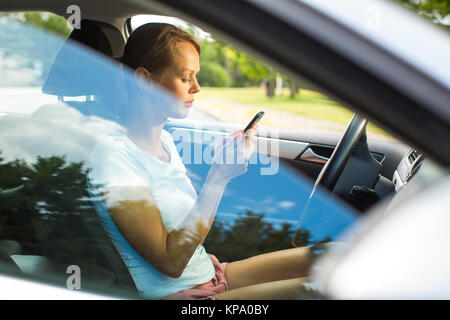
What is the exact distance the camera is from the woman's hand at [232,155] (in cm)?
129

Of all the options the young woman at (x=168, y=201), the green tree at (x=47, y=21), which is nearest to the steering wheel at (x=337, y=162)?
the young woman at (x=168, y=201)

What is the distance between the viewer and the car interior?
1247 millimetres

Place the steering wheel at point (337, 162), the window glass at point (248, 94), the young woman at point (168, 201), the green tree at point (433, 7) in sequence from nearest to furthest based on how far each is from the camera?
the window glass at point (248, 94) → the young woman at point (168, 201) → the steering wheel at point (337, 162) → the green tree at point (433, 7)

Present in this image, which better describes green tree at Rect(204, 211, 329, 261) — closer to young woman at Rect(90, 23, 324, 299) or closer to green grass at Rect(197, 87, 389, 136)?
young woman at Rect(90, 23, 324, 299)

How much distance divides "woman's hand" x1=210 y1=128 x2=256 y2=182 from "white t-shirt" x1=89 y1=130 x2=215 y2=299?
10 centimetres

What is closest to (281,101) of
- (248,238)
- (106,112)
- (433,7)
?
(248,238)

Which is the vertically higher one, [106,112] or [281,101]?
[281,101]

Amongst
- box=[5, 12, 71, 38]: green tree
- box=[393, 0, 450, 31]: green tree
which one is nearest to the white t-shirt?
box=[5, 12, 71, 38]: green tree

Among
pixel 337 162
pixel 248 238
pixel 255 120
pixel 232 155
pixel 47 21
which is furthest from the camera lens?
pixel 337 162

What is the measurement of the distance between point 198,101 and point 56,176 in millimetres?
467

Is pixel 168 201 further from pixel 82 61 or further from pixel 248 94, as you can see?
pixel 82 61

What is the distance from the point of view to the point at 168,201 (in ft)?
4.27

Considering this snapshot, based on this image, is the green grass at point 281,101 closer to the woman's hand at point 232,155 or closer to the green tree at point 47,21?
the woman's hand at point 232,155

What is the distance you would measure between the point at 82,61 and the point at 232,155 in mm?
579
